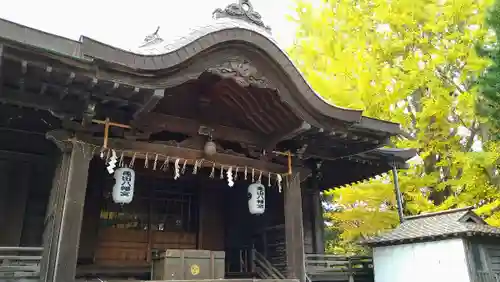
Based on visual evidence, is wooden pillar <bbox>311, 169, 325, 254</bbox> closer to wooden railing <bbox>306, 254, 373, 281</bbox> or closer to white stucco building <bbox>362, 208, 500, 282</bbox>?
wooden railing <bbox>306, 254, 373, 281</bbox>

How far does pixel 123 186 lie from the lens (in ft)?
25.3

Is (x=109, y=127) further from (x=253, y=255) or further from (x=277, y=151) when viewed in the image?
(x=253, y=255)

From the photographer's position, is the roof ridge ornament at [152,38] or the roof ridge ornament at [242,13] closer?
the roof ridge ornament at [242,13]

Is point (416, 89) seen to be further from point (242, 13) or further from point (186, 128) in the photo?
point (186, 128)

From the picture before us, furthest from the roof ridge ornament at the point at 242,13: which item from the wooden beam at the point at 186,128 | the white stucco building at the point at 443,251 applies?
the white stucco building at the point at 443,251

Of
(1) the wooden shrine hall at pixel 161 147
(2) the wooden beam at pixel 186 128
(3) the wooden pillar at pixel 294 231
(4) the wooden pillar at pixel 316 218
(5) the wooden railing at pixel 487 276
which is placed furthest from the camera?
(4) the wooden pillar at pixel 316 218

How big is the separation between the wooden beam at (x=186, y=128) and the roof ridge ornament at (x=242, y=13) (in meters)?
2.35

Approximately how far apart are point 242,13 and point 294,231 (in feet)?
15.9

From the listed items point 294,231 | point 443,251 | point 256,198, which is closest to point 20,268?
point 256,198

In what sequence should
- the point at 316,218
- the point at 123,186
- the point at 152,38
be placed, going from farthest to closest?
1. the point at 316,218
2. the point at 152,38
3. the point at 123,186

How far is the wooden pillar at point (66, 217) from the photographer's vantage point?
6.53m

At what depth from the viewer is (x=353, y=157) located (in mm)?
10586

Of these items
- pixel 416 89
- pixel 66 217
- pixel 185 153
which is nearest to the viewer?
pixel 66 217

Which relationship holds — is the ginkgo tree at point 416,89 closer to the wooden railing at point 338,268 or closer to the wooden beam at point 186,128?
the wooden railing at point 338,268
